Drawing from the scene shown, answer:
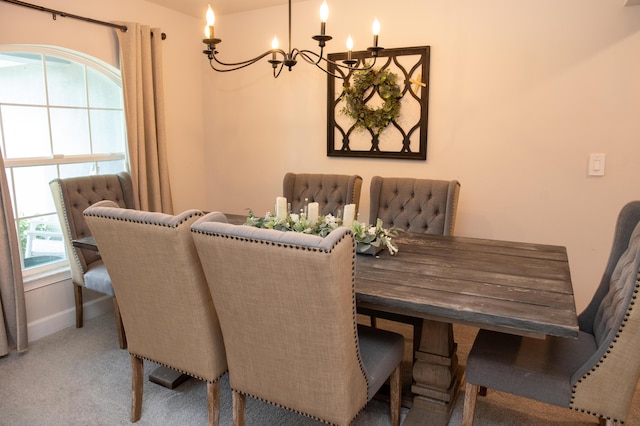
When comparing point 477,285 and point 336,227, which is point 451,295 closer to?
point 477,285

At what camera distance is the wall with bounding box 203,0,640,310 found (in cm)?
281

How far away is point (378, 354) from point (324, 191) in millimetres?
1611

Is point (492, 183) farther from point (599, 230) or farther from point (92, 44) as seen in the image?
point (92, 44)

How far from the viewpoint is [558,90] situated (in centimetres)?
293

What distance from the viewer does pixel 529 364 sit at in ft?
5.69

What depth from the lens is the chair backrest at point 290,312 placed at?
1.40 meters

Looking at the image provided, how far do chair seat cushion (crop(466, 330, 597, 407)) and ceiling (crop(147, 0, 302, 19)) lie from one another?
2.97 m

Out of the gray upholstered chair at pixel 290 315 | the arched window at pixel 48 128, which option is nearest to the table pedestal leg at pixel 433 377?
the gray upholstered chair at pixel 290 315

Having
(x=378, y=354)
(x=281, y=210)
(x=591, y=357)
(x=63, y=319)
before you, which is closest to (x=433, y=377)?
(x=378, y=354)

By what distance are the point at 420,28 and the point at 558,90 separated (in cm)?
101

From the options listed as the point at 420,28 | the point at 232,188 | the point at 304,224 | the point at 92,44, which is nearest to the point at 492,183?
the point at 420,28

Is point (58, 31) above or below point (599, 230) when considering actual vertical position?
above

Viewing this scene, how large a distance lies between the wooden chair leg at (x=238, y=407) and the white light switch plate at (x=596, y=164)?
2.48 meters

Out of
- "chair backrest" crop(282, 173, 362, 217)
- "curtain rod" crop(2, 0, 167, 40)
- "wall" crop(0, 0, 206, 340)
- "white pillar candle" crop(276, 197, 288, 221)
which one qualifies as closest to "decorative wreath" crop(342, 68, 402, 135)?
"chair backrest" crop(282, 173, 362, 217)
